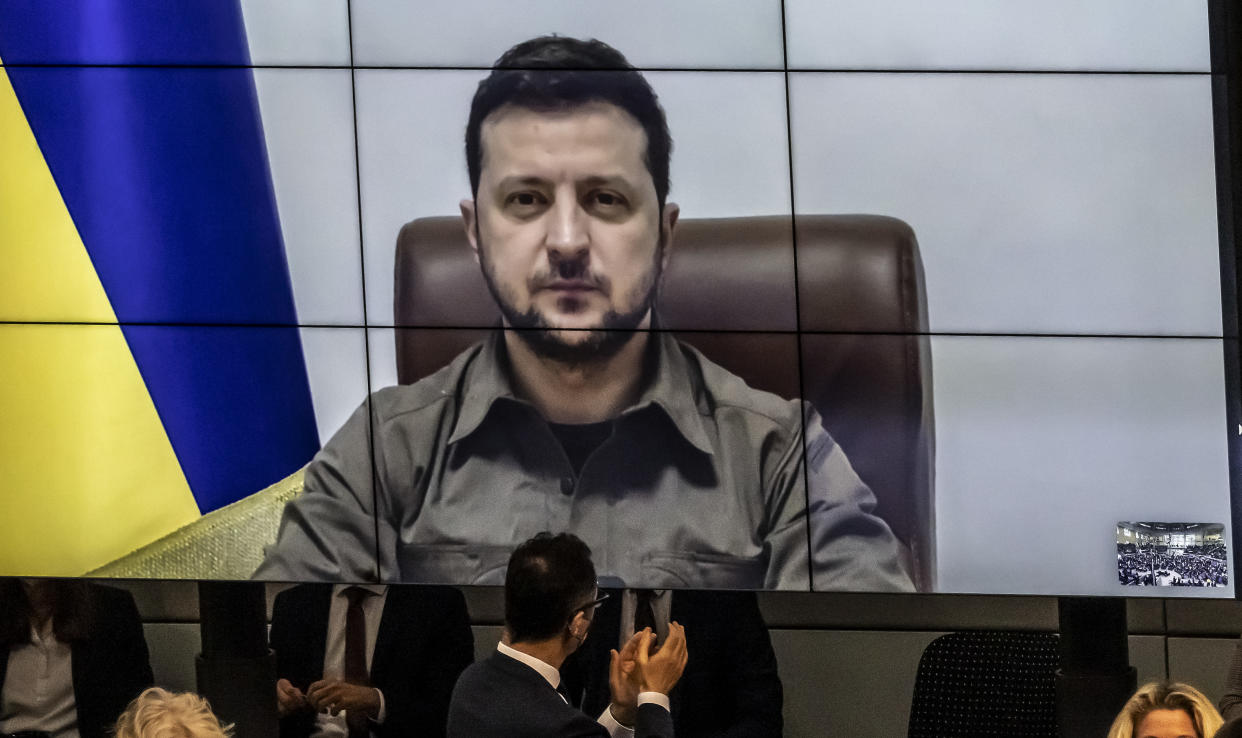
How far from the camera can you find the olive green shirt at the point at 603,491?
→ 3.41 meters

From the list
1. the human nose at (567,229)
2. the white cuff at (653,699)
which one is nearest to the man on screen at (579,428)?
the human nose at (567,229)

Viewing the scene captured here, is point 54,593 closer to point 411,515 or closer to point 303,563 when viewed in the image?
point 303,563


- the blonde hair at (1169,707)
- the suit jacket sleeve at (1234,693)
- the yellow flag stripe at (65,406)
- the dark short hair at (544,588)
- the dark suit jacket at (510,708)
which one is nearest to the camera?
the dark suit jacket at (510,708)

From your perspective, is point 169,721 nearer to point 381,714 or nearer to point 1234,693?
point 381,714

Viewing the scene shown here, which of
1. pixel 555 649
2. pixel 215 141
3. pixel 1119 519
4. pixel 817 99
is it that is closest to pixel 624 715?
pixel 555 649

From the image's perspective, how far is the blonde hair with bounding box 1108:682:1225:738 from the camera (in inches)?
102

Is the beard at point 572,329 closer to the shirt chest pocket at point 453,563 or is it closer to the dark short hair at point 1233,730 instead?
the shirt chest pocket at point 453,563

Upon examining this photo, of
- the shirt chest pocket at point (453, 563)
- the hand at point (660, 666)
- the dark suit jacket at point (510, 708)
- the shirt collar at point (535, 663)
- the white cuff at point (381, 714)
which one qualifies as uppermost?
the shirt chest pocket at point (453, 563)

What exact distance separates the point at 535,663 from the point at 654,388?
45.9 inches

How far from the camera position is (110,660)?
141 inches

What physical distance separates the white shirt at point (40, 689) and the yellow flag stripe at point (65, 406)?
25 cm

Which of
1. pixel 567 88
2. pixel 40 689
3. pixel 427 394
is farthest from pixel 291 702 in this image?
pixel 567 88

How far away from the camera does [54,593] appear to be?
11.8 ft

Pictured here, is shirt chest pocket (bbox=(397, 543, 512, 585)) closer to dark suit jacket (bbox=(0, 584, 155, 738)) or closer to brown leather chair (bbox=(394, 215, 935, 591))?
brown leather chair (bbox=(394, 215, 935, 591))
